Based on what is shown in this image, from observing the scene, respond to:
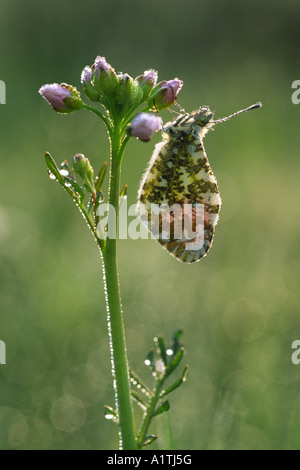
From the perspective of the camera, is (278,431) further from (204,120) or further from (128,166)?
(128,166)

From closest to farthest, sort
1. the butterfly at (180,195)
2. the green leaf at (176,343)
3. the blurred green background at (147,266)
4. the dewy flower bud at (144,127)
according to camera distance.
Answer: the dewy flower bud at (144,127)
the green leaf at (176,343)
the butterfly at (180,195)
the blurred green background at (147,266)

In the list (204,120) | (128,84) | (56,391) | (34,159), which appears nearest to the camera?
(128,84)

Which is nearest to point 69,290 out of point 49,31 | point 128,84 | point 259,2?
point 128,84

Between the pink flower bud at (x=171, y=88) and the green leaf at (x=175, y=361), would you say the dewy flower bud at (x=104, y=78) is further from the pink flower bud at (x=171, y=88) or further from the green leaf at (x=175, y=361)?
the green leaf at (x=175, y=361)

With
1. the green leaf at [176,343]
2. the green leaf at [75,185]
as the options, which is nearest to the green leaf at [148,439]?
the green leaf at [176,343]

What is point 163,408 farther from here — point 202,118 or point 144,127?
point 202,118

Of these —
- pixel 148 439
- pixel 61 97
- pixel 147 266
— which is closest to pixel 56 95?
pixel 61 97
